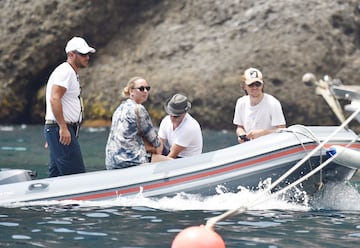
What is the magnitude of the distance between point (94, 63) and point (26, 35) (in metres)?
1.77

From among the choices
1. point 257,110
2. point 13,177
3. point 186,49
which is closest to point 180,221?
point 257,110

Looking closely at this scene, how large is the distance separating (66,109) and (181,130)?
1150mm

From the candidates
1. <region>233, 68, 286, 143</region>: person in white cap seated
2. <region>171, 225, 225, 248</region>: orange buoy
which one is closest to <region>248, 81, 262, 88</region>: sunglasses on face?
<region>233, 68, 286, 143</region>: person in white cap seated

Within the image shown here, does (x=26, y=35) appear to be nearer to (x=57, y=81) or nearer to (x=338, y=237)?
(x=57, y=81)

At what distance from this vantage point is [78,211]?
8.30 meters

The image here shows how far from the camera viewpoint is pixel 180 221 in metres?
7.85

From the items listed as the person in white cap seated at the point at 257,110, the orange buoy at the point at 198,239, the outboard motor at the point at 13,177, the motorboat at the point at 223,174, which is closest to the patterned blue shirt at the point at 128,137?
the motorboat at the point at 223,174

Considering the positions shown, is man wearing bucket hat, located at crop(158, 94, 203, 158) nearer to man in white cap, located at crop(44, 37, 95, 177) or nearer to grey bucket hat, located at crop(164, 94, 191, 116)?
grey bucket hat, located at crop(164, 94, 191, 116)

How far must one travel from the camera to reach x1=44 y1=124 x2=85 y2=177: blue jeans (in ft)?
29.2

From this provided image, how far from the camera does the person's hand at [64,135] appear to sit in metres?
8.71

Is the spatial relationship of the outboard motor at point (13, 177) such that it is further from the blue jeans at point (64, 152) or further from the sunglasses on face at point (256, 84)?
the sunglasses on face at point (256, 84)

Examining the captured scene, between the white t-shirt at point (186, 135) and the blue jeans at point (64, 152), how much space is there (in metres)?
0.92

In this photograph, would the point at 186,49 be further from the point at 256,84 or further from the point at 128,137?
the point at 128,137

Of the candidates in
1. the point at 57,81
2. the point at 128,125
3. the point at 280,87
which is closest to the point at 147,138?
the point at 128,125
